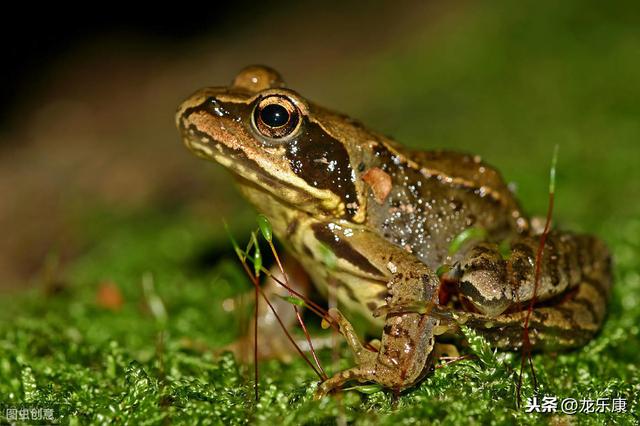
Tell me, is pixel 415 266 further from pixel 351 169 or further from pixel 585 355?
pixel 585 355

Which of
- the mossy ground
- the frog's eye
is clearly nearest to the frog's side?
the frog's eye

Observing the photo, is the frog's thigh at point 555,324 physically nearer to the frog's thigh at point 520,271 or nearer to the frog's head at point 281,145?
the frog's thigh at point 520,271

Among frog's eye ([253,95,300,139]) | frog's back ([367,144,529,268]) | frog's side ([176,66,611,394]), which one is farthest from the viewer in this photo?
frog's back ([367,144,529,268])

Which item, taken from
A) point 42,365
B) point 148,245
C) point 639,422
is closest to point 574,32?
point 148,245

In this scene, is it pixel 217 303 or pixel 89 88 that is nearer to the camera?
pixel 217 303

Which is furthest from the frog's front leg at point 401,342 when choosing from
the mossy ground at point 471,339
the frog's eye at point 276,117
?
the frog's eye at point 276,117

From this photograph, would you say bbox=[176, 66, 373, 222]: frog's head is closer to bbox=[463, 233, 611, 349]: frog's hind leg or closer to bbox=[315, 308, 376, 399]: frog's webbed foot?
bbox=[315, 308, 376, 399]: frog's webbed foot

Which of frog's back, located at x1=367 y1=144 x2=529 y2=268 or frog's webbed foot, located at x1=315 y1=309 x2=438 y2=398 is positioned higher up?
frog's back, located at x1=367 y1=144 x2=529 y2=268
